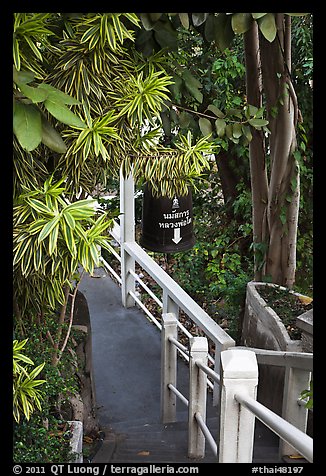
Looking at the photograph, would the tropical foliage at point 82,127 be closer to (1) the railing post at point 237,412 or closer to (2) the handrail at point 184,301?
(1) the railing post at point 237,412

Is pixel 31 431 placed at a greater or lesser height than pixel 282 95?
lesser

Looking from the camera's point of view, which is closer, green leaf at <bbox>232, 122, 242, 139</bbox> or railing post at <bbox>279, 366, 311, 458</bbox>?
green leaf at <bbox>232, 122, 242, 139</bbox>

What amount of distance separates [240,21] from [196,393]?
77.7 inches

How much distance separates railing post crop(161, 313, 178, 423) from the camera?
3.89 metres

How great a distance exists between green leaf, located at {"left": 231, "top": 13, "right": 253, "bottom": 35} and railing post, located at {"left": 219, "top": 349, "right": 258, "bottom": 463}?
960 millimetres

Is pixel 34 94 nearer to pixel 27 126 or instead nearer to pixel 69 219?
pixel 27 126

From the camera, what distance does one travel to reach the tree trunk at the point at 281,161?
3.82 meters

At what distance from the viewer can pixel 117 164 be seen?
2.19 metres

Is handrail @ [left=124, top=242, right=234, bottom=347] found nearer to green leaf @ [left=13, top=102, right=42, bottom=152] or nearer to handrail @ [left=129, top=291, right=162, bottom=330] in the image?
handrail @ [left=129, top=291, right=162, bottom=330]

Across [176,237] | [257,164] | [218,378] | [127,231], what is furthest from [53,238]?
[127,231]

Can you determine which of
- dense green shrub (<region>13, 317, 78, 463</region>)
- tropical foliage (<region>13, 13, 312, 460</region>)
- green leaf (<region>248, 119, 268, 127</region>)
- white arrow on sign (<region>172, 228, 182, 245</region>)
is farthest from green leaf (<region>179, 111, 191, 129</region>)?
dense green shrub (<region>13, 317, 78, 463</region>)

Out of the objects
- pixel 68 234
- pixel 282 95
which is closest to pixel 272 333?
pixel 282 95

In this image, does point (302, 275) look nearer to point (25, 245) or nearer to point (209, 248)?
point (209, 248)
